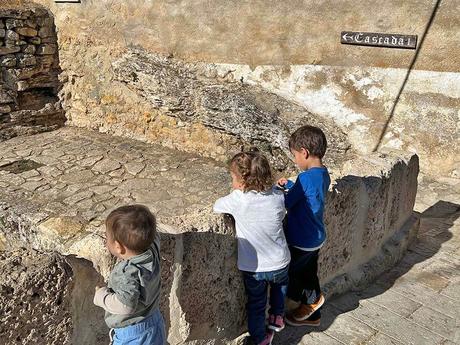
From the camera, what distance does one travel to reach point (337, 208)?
124 inches

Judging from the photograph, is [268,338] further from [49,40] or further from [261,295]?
[49,40]

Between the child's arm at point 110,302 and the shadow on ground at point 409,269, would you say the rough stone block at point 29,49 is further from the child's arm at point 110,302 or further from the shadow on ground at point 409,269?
the child's arm at point 110,302

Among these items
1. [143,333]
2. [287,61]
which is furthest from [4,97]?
[143,333]

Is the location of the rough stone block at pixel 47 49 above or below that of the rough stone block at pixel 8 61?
above

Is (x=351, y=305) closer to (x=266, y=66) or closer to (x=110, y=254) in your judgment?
(x=110, y=254)

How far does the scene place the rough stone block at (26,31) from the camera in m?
8.08

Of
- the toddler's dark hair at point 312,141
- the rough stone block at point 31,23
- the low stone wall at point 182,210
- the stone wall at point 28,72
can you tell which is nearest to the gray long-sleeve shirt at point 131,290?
the low stone wall at point 182,210

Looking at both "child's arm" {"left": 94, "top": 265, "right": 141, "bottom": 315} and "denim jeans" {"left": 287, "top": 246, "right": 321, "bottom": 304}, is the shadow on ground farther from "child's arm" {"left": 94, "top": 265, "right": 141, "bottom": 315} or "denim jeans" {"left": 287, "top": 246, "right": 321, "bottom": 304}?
"child's arm" {"left": 94, "top": 265, "right": 141, "bottom": 315}

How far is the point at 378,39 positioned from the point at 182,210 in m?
3.21

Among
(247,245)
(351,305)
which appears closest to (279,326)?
(247,245)

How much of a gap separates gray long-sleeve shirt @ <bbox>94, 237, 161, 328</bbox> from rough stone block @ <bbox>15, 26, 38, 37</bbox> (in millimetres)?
7271

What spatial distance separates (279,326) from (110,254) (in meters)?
1.12

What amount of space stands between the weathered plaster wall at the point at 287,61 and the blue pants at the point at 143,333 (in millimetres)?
5076

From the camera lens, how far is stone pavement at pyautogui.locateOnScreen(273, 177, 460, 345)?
9.77 ft
